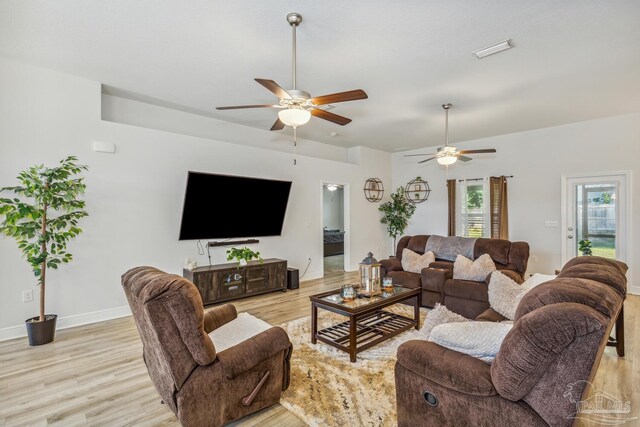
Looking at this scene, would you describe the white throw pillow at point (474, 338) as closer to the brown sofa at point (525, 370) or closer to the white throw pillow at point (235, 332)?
the brown sofa at point (525, 370)

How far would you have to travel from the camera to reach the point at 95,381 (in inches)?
99.7

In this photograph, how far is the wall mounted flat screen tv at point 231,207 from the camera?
15.0ft

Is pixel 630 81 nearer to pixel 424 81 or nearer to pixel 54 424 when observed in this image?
pixel 424 81

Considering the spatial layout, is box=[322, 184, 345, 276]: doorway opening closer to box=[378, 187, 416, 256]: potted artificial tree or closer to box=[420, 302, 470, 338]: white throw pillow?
box=[378, 187, 416, 256]: potted artificial tree

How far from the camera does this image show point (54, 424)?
6.62ft

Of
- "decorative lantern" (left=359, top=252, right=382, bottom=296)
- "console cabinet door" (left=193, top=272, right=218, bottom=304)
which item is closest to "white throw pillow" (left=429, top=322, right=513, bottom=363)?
"decorative lantern" (left=359, top=252, right=382, bottom=296)

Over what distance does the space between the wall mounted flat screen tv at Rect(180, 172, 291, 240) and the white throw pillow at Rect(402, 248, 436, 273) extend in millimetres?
2274

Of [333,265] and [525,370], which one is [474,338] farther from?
[333,265]

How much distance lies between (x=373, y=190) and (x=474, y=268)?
382cm

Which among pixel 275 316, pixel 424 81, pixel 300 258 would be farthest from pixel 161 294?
pixel 300 258

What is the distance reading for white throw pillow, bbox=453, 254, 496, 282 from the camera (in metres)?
4.06

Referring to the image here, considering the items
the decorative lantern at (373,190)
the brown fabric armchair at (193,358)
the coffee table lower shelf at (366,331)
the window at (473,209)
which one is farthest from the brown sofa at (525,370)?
the decorative lantern at (373,190)

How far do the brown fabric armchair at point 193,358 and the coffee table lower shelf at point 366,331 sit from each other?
1.05 metres

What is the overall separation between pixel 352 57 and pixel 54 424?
3788 mm
